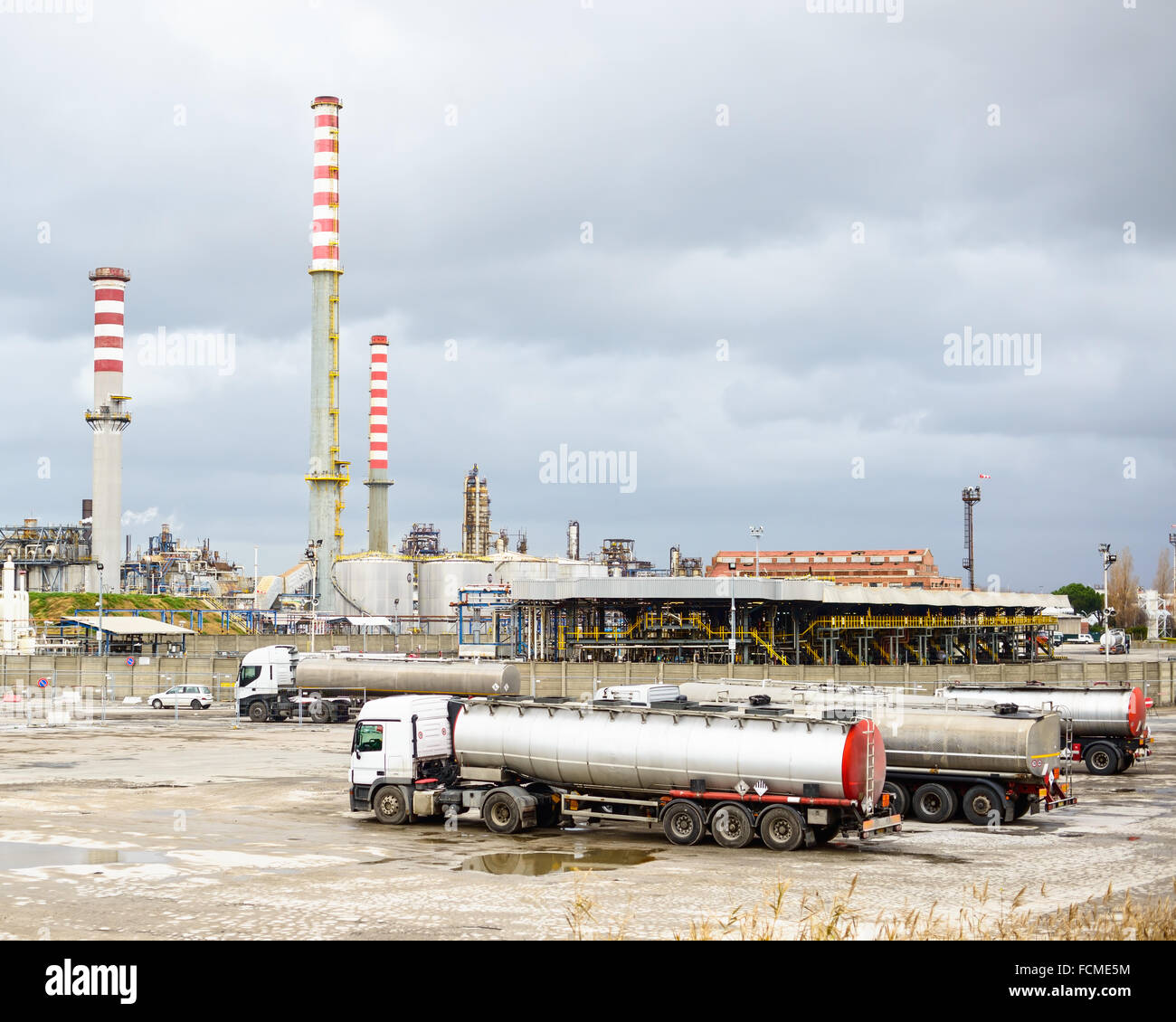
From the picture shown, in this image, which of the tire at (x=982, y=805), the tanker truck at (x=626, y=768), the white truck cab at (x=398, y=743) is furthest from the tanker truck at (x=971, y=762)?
the white truck cab at (x=398, y=743)

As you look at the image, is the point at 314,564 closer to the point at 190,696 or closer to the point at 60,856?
the point at 190,696

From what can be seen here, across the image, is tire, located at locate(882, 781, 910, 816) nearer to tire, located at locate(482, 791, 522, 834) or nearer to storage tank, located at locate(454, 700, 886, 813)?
storage tank, located at locate(454, 700, 886, 813)

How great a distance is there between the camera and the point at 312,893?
58.5 feet

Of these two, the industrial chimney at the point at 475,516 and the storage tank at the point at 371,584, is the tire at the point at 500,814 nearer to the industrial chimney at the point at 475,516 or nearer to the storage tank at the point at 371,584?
the storage tank at the point at 371,584

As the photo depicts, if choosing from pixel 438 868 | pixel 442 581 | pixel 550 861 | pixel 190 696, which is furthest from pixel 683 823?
pixel 442 581

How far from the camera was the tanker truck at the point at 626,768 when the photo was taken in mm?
21516

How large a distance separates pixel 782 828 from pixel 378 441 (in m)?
114

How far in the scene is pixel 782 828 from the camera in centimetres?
2192

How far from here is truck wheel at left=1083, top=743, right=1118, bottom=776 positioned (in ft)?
112

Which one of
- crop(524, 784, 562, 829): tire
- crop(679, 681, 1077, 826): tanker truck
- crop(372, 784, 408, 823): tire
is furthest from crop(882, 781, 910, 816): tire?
crop(372, 784, 408, 823): tire

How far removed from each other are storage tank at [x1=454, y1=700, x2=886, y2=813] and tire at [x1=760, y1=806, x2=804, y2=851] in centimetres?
41

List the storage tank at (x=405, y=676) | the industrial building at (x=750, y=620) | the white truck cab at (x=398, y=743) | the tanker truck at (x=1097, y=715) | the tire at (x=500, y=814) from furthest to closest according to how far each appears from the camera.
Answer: the industrial building at (x=750, y=620), the storage tank at (x=405, y=676), the tanker truck at (x=1097, y=715), the white truck cab at (x=398, y=743), the tire at (x=500, y=814)

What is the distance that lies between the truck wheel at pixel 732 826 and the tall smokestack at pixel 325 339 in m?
87.2
